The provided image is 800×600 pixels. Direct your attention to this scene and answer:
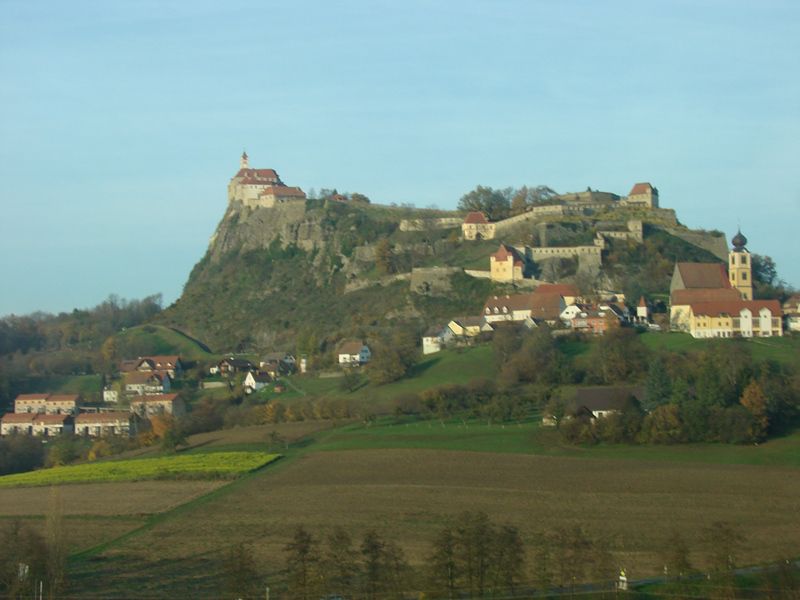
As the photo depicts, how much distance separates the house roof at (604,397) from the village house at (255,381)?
3282 cm

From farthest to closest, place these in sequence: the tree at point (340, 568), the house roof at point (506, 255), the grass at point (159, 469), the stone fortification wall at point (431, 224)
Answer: the stone fortification wall at point (431, 224), the house roof at point (506, 255), the grass at point (159, 469), the tree at point (340, 568)

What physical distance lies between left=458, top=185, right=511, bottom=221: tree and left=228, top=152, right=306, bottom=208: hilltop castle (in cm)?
1748

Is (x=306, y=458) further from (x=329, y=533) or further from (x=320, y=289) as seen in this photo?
(x=320, y=289)

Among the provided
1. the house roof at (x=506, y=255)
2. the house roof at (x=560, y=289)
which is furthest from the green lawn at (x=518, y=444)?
the house roof at (x=506, y=255)

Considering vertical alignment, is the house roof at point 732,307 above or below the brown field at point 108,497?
above

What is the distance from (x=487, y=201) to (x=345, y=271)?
1505 cm

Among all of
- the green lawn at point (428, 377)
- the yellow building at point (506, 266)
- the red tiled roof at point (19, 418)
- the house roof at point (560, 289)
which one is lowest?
the red tiled roof at point (19, 418)

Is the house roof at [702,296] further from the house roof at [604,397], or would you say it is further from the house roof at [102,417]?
the house roof at [102,417]

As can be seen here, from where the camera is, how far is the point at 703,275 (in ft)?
301

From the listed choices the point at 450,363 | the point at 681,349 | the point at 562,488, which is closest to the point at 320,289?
the point at 450,363

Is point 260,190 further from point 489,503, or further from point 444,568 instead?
point 444,568

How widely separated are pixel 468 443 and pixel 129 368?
168 feet

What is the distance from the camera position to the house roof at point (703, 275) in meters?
90.9

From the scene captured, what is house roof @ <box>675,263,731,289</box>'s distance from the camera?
90.9 meters
